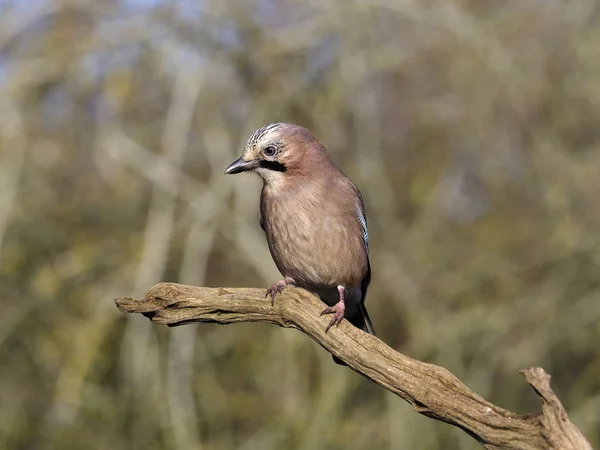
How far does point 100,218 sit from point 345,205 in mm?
3469

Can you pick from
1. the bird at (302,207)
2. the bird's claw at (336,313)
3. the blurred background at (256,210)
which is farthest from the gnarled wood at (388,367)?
the blurred background at (256,210)

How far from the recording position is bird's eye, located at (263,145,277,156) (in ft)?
20.4

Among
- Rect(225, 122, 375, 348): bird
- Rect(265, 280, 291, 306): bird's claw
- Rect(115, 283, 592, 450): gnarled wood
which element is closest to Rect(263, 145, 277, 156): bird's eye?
Rect(225, 122, 375, 348): bird

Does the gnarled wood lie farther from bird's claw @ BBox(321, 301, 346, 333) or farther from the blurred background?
the blurred background

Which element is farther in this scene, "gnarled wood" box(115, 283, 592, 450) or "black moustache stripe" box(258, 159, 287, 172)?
"black moustache stripe" box(258, 159, 287, 172)

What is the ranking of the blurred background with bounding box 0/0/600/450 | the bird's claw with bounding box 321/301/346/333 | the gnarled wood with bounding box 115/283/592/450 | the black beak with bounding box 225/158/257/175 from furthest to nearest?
the blurred background with bounding box 0/0/600/450 → the black beak with bounding box 225/158/257/175 → the bird's claw with bounding box 321/301/346/333 → the gnarled wood with bounding box 115/283/592/450

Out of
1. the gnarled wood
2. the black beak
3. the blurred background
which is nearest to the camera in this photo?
the gnarled wood

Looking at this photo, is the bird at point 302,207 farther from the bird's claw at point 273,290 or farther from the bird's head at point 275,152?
the bird's claw at point 273,290

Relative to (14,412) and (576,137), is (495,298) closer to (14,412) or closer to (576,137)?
(576,137)

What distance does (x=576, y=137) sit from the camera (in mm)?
9828

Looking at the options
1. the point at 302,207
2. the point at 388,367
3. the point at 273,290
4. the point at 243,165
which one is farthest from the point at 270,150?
the point at 388,367

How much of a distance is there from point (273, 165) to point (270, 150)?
101 millimetres

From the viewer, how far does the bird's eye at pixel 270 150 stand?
622 cm

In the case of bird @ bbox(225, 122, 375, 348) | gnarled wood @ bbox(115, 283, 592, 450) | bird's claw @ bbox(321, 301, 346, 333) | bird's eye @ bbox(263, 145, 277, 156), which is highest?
bird's eye @ bbox(263, 145, 277, 156)
